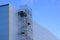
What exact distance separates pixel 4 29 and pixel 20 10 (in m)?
2.09

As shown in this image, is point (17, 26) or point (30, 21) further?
point (30, 21)

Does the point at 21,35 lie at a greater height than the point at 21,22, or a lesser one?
lesser

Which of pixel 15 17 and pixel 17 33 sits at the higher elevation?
pixel 15 17

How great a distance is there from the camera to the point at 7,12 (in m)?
10.2

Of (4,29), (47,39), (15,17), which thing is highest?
(15,17)

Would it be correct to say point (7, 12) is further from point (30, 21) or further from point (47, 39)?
point (47, 39)

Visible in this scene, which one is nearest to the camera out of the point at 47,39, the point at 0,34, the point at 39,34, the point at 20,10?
the point at 0,34

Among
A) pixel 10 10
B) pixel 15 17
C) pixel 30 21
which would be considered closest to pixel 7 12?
pixel 10 10

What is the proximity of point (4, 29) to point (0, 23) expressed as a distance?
0.44 metres

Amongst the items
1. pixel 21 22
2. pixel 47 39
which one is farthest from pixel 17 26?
pixel 47 39

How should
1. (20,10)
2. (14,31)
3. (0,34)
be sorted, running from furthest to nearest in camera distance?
(20,10) < (14,31) < (0,34)

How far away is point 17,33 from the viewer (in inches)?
431

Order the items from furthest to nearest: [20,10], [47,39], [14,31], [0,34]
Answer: [47,39] < [20,10] < [14,31] < [0,34]

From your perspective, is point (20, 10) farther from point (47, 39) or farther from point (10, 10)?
point (47, 39)
